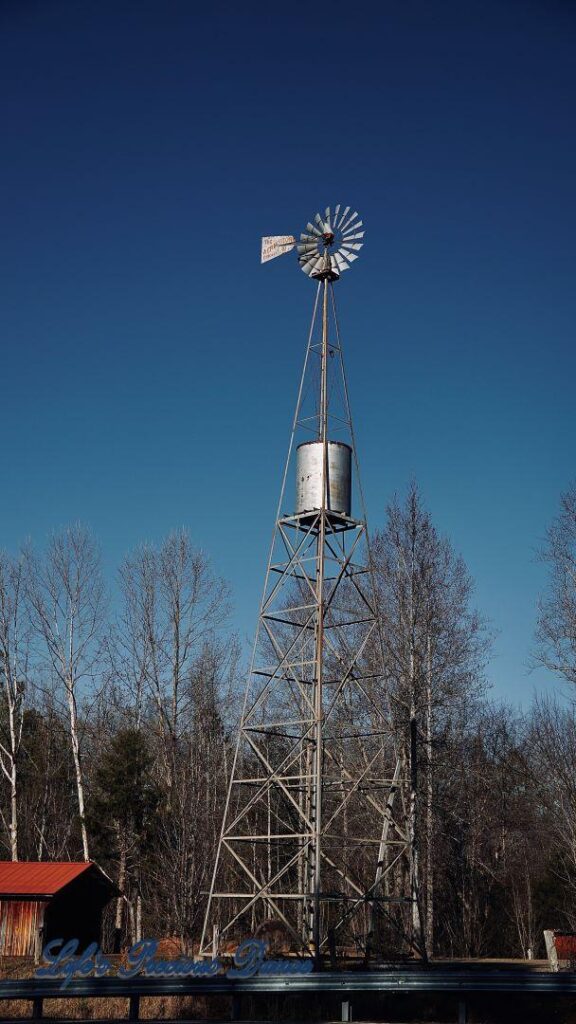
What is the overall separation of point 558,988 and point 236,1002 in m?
4.83

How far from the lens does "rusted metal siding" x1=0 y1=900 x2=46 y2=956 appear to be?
88.1 feet

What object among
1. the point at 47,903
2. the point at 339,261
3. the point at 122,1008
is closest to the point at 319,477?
the point at 339,261

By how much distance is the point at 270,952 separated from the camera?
21828 mm

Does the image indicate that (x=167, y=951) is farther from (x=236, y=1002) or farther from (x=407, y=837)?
(x=236, y=1002)

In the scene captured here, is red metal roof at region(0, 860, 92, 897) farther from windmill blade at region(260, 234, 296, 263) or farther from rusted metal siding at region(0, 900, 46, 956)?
windmill blade at region(260, 234, 296, 263)

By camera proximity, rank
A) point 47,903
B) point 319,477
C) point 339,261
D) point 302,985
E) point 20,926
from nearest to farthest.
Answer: point 302,985, point 319,477, point 339,261, point 20,926, point 47,903

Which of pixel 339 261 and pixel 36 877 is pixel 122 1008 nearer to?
pixel 36 877

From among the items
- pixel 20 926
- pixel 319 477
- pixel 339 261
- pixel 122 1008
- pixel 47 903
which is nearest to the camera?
pixel 122 1008

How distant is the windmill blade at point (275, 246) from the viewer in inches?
1055

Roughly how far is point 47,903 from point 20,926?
0.93 meters

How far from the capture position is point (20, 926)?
88.9 feet

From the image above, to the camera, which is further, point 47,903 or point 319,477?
point 47,903

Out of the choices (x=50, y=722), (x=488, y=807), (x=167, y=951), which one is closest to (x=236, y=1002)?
(x=167, y=951)

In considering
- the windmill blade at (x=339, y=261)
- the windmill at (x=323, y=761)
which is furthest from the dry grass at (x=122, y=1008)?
the windmill blade at (x=339, y=261)
